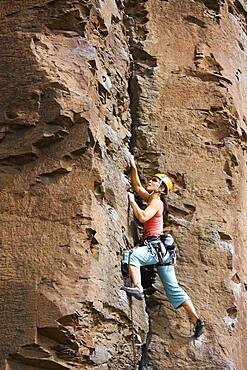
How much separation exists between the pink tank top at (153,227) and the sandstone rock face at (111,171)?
0.64 ft

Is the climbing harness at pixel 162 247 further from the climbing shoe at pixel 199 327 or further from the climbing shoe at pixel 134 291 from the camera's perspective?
the climbing shoe at pixel 199 327

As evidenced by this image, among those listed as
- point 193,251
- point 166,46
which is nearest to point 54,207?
point 193,251

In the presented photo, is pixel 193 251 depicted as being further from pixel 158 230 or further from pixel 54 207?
pixel 54 207

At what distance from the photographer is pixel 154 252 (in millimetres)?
6910

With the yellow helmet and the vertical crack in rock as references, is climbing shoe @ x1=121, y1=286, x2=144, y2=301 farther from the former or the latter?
the vertical crack in rock

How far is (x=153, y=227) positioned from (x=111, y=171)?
27.7 inches

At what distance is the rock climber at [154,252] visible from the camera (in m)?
6.78

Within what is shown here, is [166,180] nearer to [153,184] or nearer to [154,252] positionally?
[153,184]

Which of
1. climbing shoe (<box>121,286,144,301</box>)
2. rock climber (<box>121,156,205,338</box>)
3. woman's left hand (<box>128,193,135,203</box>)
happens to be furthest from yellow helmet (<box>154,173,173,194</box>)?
climbing shoe (<box>121,286,144,301</box>)

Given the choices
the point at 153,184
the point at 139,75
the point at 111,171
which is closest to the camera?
the point at 111,171

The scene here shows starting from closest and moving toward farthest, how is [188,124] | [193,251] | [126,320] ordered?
[126,320], [193,251], [188,124]

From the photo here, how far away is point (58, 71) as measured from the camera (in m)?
6.56

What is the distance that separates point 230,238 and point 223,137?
1.15m

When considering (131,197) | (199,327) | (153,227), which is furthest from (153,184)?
(199,327)
